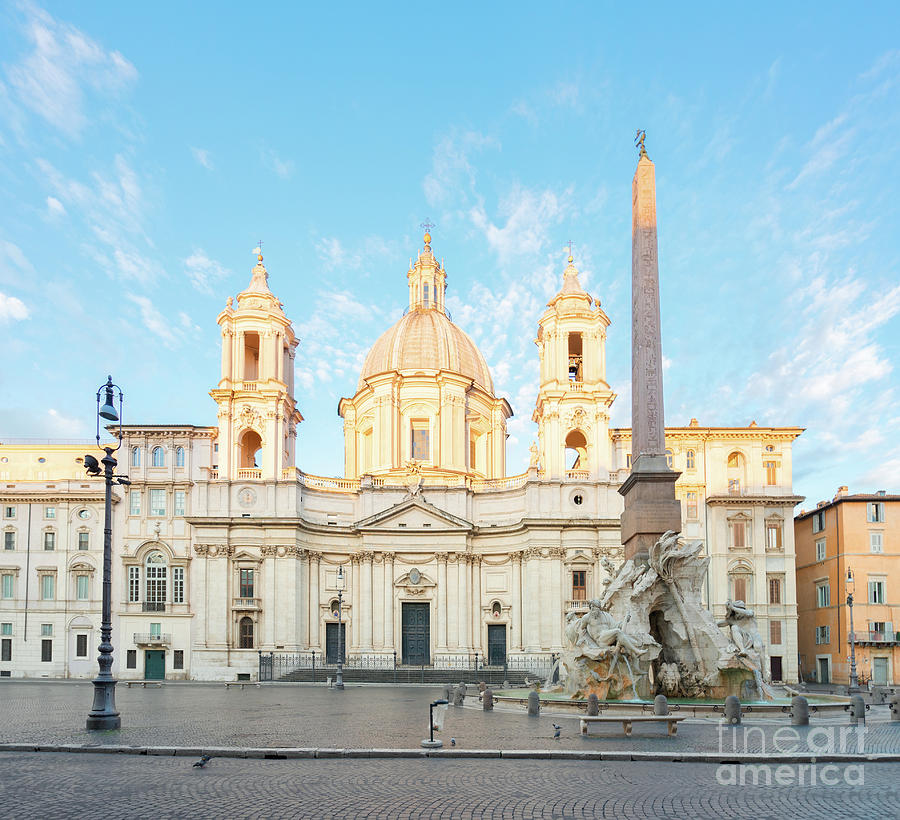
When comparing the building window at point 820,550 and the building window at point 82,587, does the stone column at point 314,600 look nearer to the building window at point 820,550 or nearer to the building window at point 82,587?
the building window at point 82,587

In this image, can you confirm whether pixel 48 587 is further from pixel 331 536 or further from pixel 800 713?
pixel 800 713

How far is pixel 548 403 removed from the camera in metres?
60.4

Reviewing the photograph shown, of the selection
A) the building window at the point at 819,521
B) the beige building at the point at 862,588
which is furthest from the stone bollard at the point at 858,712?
the building window at the point at 819,521

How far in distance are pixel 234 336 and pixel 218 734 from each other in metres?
43.3

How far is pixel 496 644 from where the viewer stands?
196ft

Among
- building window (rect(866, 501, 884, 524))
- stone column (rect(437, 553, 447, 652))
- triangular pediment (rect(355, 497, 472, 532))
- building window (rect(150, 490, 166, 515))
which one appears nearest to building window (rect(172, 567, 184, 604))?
building window (rect(150, 490, 166, 515))

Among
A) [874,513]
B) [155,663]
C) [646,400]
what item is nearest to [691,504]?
[874,513]

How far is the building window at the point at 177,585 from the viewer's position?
57562 millimetres

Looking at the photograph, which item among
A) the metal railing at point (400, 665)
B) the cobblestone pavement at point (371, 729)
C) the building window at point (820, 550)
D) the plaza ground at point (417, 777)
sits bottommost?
the metal railing at point (400, 665)

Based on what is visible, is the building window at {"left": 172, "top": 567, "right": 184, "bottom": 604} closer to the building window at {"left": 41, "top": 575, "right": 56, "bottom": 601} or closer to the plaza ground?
the building window at {"left": 41, "top": 575, "right": 56, "bottom": 601}

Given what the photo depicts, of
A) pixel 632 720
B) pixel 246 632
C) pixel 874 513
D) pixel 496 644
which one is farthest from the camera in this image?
pixel 496 644

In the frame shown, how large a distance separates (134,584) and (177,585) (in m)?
2.50

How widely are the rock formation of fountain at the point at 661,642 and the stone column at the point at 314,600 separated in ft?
114

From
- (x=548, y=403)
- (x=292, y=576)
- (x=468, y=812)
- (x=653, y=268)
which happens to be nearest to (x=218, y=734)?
(x=468, y=812)
